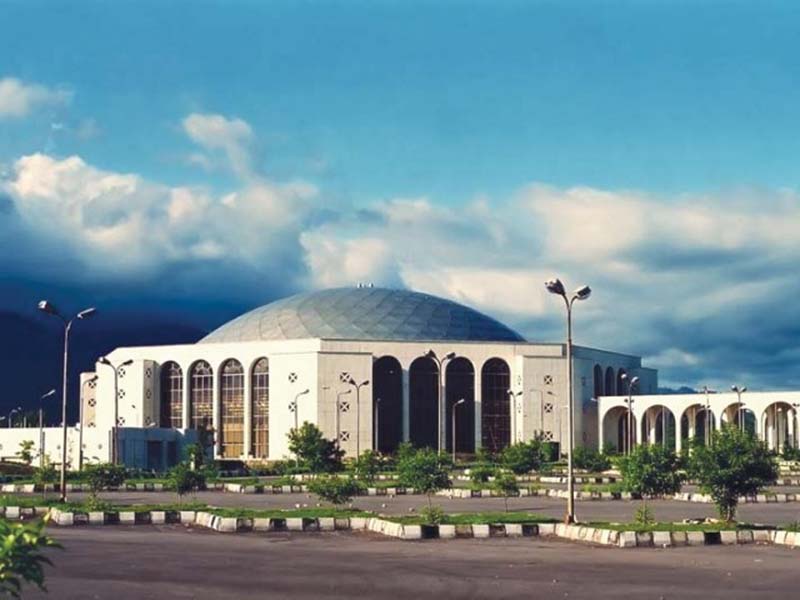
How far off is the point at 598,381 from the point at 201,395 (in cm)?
3775

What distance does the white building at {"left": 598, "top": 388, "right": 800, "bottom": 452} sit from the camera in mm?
112000

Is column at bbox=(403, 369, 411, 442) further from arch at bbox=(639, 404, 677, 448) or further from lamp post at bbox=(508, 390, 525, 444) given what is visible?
arch at bbox=(639, 404, 677, 448)

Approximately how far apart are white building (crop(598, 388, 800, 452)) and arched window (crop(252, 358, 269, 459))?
30.1m

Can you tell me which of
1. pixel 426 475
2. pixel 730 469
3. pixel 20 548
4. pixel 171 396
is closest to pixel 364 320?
pixel 171 396

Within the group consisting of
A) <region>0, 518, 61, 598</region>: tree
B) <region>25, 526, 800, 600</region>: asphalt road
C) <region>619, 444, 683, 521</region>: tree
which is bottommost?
<region>25, 526, 800, 600</region>: asphalt road

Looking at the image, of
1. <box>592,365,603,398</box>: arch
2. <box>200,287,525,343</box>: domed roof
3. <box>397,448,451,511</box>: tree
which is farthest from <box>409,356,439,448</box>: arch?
<box>397,448,451,511</box>: tree

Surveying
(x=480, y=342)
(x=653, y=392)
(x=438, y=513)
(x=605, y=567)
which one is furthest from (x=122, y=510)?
(x=653, y=392)

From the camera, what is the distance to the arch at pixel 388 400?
105812mm

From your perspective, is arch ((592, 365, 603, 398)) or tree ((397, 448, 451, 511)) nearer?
tree ((397, 448, 451, 511))

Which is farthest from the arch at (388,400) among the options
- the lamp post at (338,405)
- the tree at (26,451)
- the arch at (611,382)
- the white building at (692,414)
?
the tree at (26,451)

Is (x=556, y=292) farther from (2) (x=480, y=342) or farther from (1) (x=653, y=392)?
(1) (x=653, y=392)

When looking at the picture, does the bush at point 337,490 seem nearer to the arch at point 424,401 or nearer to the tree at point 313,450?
the tree at point 313,450

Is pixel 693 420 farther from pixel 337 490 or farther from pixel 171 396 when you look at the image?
pixel 337 490

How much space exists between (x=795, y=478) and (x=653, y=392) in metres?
59.1
